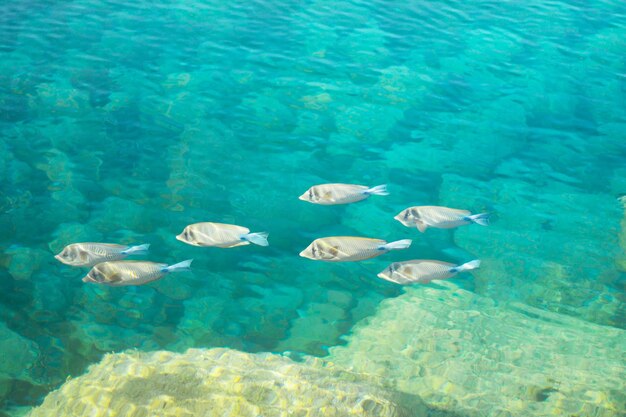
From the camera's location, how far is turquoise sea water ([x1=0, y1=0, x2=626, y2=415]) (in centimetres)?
754

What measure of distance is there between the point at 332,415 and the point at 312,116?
8.68 meters

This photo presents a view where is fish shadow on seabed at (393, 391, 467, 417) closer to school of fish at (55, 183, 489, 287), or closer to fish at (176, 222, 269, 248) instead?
school of fish at (55, 183, 489, 287)

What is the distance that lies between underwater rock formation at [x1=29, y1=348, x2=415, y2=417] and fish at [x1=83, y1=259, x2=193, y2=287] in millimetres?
855

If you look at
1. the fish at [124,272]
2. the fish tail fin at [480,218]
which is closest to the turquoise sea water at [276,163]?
the fish at [124,272]

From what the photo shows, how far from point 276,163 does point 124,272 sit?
5.28 m

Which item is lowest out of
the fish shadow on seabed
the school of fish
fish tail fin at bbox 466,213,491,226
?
the fish shadow on seabed

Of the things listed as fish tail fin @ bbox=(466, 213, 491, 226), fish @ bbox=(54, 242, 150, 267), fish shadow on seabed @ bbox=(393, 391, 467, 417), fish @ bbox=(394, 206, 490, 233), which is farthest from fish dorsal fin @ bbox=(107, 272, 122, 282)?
fish tail fin @ bbox=(466, 213, 491, 226)

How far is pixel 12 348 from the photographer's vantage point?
22.4 ft

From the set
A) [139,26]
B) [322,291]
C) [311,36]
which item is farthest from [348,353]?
[139,26]

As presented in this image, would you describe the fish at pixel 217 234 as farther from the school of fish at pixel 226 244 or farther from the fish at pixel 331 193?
the fish at pixel 331 193

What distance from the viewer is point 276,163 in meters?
10.9

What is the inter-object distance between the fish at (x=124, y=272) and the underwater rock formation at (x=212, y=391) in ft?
2.81

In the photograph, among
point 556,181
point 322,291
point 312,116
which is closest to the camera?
point 322,291

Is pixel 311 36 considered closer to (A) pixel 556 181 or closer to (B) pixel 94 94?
(B) pixel 94 94
